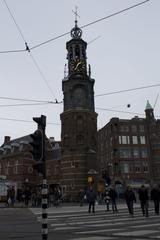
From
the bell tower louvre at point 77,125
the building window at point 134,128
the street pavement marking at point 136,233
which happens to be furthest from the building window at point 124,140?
the street pavement marking at point 136,233

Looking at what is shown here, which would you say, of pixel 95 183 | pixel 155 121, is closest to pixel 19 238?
pixel 95 183

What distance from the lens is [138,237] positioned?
10.8 metres

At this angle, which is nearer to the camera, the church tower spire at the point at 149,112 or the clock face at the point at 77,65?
the clock face at the point at 77,65

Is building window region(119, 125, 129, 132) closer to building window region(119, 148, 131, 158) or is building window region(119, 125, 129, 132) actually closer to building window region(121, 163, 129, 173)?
building window region(119, 148, 131, 158)

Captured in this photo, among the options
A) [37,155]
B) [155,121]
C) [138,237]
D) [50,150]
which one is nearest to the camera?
[37,155]

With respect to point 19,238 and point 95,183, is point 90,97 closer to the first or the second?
point 95,183

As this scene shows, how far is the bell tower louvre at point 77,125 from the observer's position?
56.2 meters

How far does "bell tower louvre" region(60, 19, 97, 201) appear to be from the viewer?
2213 inches

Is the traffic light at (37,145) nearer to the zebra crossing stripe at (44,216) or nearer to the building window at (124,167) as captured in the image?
the zebra crossing stripe at (44,216)

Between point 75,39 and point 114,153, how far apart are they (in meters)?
33.5

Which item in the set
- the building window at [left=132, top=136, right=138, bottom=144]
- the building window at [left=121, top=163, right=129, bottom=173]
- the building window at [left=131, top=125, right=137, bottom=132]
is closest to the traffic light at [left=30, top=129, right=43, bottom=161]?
the building window at [left=121, top=163, right=129, bottom=173]

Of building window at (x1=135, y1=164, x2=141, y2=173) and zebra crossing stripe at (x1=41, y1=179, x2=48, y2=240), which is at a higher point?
building window at (x1=135, y1=164, x2=141, y2=173)

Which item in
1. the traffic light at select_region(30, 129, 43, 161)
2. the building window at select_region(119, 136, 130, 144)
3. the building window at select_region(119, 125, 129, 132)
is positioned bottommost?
the traffic light at select_region(30, 129, 43, 161)

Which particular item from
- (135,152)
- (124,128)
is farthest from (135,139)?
(124,128)
